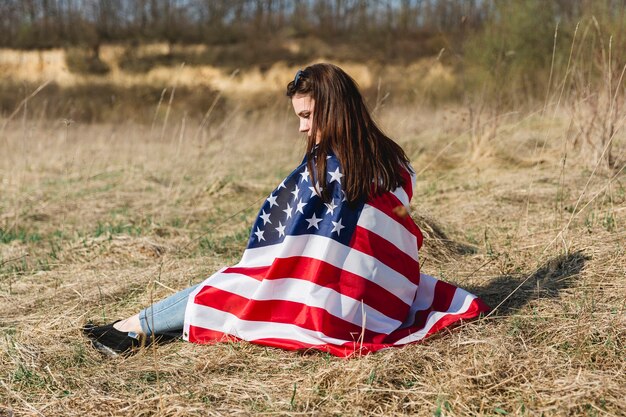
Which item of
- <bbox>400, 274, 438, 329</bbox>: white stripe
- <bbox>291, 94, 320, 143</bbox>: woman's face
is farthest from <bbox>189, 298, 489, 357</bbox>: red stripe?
<bbox>291, 94, 320, 143</bbox>: woman's face

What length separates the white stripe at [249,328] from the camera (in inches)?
97.8

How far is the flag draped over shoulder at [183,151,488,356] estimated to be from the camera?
250 centimetres

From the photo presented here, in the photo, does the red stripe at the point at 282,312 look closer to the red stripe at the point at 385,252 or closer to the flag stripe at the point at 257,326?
the flag stripe at the point at 257,326

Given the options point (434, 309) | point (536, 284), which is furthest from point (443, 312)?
point (536, 284)

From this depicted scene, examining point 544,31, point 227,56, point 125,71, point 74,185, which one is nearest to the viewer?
point 74,185

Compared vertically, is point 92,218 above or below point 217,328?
below

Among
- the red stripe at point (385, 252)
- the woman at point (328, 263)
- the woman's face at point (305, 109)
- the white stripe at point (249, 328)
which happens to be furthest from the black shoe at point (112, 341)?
the woman's face at point (305, 109)

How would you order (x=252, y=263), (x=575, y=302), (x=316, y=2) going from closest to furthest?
(x=252, y=263)
(x=575, y=302)
(x=316, y=2)

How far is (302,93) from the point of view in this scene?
2.67 meters

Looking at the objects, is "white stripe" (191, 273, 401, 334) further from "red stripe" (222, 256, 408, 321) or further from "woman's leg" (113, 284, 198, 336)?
"woman's leg" (113, 284, 198, 336)

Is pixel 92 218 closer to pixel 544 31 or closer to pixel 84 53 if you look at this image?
pixel 544 31

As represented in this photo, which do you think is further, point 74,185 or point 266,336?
point 74,185

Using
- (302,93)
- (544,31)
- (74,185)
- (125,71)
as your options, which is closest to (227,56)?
(125,71)

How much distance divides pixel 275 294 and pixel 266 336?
6.4 inches
